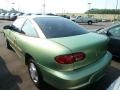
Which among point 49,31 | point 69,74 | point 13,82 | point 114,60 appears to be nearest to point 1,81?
point 13,82

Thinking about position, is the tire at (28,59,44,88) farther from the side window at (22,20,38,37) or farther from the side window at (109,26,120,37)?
the side window at (109,26,120,37)

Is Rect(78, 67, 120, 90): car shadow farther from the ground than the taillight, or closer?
closer

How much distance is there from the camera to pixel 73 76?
3.28 meters

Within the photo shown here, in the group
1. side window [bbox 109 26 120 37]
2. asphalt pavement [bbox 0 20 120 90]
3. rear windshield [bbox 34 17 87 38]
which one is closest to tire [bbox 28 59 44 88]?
asphalt pavement [bbox 0 20 120 90]

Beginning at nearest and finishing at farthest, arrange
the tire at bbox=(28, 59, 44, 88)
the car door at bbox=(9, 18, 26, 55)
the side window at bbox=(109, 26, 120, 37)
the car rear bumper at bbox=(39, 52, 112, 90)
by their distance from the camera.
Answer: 1. the car rear bumper at bbox=(39, 52, 112, 90)
2. the tire at bbox=(28, 59, 44, 88)
3. the car door at bbox=(9, 18, 26, 55)
4. the side window at bbox=(109, 26, 120, 37)

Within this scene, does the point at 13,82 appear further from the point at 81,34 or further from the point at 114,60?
the point at 114,60

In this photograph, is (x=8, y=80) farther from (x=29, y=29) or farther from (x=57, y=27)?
(x=57, y=27)

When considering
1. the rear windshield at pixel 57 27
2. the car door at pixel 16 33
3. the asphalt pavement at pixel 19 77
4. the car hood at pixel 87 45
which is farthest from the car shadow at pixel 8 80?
the car hood at pixel 87 45

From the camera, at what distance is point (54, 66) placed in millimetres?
3389

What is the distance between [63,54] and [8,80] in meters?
2.07

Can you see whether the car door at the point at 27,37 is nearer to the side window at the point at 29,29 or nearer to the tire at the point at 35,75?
the side window at the point at 29,29

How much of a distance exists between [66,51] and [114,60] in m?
3.33

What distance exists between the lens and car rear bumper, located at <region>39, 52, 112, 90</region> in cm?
326

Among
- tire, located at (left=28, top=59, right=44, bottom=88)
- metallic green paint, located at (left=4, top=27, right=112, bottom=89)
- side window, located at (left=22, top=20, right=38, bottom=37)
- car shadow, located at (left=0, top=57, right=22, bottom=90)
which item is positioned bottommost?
car shadow, located at (left=0, top=57, right=22, bottom=90)
